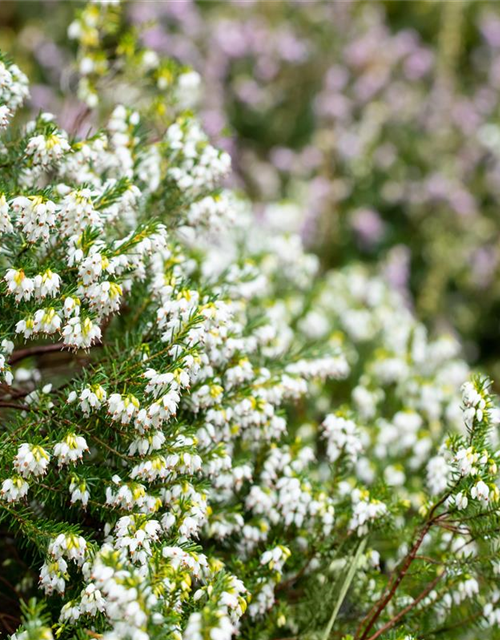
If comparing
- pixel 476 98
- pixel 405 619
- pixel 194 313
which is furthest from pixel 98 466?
pixel 476 98

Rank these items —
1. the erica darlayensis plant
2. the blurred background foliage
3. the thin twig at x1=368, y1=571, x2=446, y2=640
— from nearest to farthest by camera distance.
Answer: the erica darlayensis plant → the thin twig at x1=368, y1=571, x2=446, y2=640 → the blurred background foliage

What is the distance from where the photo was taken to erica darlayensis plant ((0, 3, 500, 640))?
2207 millimetres

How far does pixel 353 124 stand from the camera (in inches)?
287

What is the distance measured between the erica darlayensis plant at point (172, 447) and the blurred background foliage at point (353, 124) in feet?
9.57

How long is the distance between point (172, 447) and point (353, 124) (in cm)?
561

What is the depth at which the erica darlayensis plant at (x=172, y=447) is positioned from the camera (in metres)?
2.21

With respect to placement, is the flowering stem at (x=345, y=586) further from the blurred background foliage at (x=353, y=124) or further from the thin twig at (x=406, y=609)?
the blurred background foliage at (x=353, y=124)

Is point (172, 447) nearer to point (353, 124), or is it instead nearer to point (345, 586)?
point (345, 586)

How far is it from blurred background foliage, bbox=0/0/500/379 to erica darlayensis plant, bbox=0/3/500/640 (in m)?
2.92

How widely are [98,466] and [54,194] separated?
966mm

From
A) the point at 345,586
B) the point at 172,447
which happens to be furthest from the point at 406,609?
the point at 172,447

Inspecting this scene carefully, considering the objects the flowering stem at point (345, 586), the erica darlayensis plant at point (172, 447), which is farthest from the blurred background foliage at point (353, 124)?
the flowering stem at point (345, 586)

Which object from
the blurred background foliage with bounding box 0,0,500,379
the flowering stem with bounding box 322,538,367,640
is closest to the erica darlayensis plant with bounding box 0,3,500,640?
the flowering stem with bounding box 322,538,367,640

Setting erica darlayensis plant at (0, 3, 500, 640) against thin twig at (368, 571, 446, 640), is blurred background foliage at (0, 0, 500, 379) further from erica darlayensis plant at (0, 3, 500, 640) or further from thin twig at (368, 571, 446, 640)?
thin twig at (368, 571, 446, 640)
